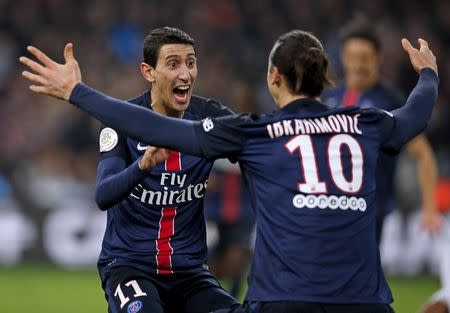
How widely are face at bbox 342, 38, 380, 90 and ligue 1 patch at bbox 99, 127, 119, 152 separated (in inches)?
116

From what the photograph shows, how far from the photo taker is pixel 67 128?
1360cm

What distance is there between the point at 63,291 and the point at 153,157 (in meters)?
6.44

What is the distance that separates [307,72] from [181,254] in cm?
145

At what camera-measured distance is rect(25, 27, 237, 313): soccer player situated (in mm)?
5020

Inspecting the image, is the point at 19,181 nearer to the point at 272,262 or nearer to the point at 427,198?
the point at 427,198

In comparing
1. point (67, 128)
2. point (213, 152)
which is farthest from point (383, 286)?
point (67, 128)

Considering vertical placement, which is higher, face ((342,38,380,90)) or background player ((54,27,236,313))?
face ((342,38,380,90))

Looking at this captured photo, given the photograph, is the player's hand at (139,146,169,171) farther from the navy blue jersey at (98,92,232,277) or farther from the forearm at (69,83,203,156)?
the navy blue jersey at (98,92,232,277)

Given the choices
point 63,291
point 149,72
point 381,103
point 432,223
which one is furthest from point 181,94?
point 63,291

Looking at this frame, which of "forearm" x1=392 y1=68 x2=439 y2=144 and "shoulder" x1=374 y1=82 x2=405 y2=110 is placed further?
"shoulder" x1=374 y1=82 x2=405 y2=110

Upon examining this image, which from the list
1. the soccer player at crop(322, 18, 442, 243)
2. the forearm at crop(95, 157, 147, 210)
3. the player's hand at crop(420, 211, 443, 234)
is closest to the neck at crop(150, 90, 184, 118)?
the forearm at crop(95, 157, 147, 210)

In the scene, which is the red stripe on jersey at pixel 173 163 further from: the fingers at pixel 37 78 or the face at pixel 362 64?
the face at pixel 362 64

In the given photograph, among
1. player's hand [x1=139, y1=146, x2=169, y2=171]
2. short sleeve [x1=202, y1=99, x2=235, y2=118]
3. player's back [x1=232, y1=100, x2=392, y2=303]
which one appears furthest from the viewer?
short sleeve [x1=202, y1=99, x2=235, y2=118]

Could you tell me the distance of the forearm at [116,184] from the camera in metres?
4.54
